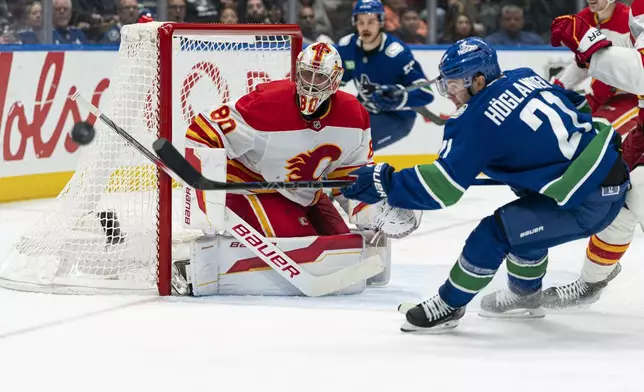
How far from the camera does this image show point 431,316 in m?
3.25

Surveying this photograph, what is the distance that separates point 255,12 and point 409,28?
1.04 m

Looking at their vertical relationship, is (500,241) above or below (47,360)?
above

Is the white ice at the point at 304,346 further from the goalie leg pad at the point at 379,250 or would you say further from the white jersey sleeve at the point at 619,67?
the white jersey sleeve at the point at 619,67

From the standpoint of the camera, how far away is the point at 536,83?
3.17 m

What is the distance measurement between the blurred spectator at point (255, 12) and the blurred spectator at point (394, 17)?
0.81 m

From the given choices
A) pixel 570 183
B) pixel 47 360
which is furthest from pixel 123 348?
pixel 570 183

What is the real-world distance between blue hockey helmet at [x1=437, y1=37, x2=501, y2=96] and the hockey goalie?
59cm

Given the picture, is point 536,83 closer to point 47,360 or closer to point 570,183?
point 570,183

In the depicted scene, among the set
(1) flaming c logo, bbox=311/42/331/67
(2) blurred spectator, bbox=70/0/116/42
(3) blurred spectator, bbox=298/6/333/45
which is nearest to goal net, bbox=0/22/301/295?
(1) flaming c logo, bbox=311/42/331/67

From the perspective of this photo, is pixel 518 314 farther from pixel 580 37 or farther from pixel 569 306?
pixel 580 37

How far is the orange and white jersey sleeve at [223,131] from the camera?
3.72m

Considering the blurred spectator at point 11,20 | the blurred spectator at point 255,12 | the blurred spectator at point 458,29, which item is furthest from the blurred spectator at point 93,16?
the blurred spectator at point 458,29

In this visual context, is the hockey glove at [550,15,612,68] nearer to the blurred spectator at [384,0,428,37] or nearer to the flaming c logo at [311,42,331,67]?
the flaming c logo at [311,42,331,67]

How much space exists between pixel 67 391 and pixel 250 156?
4.58 feet
